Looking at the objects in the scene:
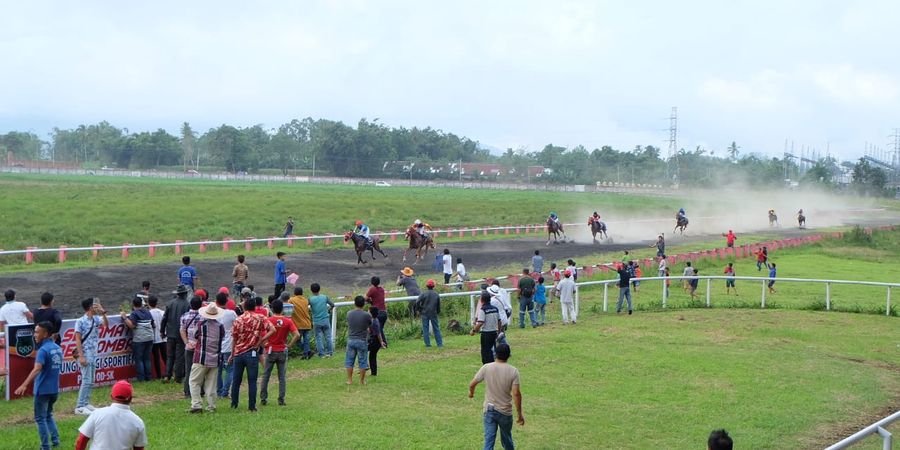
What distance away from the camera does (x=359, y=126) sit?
164 meters

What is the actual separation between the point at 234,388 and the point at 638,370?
310 inches

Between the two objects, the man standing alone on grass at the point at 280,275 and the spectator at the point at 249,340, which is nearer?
the spectator at the point at 249,340

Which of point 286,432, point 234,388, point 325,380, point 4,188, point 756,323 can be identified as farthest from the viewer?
point 4,188

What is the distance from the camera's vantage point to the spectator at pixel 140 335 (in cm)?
1426

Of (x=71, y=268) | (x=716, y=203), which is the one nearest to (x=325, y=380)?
Result: (x=71, y=268)

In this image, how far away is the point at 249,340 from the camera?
1242 centimetres

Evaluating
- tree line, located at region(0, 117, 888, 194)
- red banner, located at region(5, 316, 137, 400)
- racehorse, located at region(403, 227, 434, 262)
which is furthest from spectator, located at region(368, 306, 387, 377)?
tree line, located at region(0, 117, 888, 194)

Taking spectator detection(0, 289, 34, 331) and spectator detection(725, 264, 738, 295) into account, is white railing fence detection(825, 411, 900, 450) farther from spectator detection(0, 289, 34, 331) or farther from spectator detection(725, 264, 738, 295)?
spectator detection(725, 264, 738, 295)

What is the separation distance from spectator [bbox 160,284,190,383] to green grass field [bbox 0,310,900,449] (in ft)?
1.49

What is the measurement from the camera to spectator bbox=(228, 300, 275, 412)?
12391 mm

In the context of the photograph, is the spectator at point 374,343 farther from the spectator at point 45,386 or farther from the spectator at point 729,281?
the spectator at point 729,281

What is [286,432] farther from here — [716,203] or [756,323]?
[716,203]

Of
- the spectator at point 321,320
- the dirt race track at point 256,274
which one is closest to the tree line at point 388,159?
the dirt race track at point 256,274

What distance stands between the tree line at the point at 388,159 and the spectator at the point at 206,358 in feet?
412
